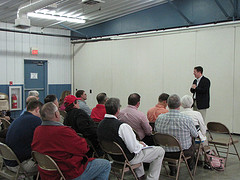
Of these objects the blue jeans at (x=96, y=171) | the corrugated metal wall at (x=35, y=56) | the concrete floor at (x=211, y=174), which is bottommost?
the concrete floor at (x=211, y=174)

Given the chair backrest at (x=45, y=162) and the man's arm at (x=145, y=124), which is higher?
the man's arm at (x=145, y=124)

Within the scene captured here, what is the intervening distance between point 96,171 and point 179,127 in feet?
4.33

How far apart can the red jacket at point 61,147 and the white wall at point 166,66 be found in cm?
558

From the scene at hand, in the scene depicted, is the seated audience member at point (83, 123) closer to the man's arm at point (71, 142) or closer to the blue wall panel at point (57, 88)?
the man's arm at point (71, 142)

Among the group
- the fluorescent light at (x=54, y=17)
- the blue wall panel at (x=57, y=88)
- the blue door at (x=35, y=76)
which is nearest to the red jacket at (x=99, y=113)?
the fluorescent light at (x=54, y=17)

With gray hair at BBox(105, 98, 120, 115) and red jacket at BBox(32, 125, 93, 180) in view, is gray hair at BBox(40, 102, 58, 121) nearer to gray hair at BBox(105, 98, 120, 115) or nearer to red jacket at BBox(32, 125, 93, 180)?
red jacket at BBox(32, 125, 93, 180)

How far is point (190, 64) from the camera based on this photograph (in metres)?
8.11

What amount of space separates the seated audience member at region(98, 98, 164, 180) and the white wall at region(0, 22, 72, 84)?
7.86m

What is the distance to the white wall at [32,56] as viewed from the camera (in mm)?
10148

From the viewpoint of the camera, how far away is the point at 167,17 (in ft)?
28.7

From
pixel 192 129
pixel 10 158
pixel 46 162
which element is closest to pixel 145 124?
pixel 192 129

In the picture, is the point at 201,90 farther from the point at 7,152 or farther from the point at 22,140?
the point at 7,152

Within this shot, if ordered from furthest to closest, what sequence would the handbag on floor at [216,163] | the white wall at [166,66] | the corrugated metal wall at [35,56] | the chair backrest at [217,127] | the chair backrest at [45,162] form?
the corrugated metal wall at [35,56] < the white wall at [166,66] < the chair backrest at [217,127] < the handbag on floor at [216,163] < the chair backrest at [45,162]

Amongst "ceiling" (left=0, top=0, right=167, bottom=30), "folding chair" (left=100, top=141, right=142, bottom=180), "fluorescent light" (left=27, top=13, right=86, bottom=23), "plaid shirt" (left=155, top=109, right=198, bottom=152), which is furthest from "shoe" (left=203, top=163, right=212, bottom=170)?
"fluorescent light" (left=27, top=13, right=86, bottom=23)
